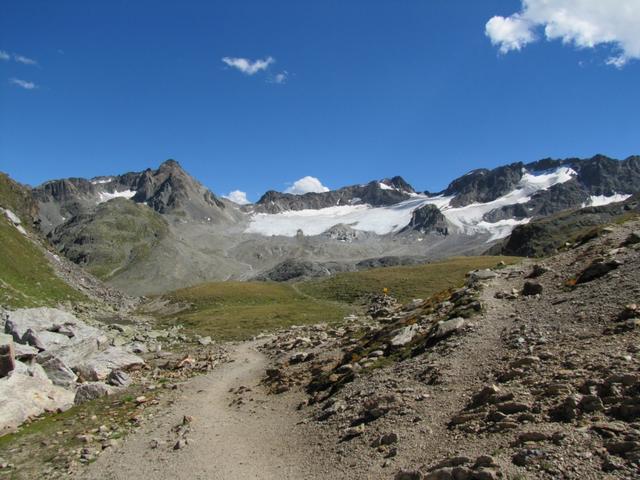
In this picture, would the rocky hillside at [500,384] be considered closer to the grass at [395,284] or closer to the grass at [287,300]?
the grass at [287,300]

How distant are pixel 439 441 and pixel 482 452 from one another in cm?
209

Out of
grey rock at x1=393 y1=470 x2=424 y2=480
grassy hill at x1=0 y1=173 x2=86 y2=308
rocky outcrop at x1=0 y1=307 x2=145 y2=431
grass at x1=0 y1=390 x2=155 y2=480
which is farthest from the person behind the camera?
grassy hill at x1=0 y1=173 x2=86 y2=308

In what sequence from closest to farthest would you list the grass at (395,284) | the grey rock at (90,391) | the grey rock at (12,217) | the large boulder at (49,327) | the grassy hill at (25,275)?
the grey rock at (90,391) < the large boulder at (49,327) < the grassy hill at (25,275) < the grey rock at (12,217) < the grass at (395,284)

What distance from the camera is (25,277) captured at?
74.1 metres

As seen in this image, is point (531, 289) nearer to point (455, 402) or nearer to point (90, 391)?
point (455, 402)

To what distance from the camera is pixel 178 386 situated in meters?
33.2

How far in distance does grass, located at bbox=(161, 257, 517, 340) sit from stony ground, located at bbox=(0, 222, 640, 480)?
3650 cm

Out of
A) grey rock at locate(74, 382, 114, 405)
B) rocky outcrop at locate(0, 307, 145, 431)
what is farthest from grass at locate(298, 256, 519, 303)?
grey rock at locate(74, 382, 114, 405)

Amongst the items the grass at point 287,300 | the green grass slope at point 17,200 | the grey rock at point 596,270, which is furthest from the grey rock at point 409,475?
the green grass slope at point 17,200

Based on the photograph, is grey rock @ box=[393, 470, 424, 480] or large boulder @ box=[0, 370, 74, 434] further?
large boulder @ box=[0, 370, 74, 434]

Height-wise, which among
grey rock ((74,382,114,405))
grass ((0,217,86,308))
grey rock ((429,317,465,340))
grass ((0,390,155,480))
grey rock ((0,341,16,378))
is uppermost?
grass ((0,217,86,308))

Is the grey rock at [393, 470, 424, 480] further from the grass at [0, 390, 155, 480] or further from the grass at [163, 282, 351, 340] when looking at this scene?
the grass at [163, 282, 351, 340]

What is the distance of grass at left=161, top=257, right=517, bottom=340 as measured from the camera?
76125 millimetres

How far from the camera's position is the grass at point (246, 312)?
2847 inches
